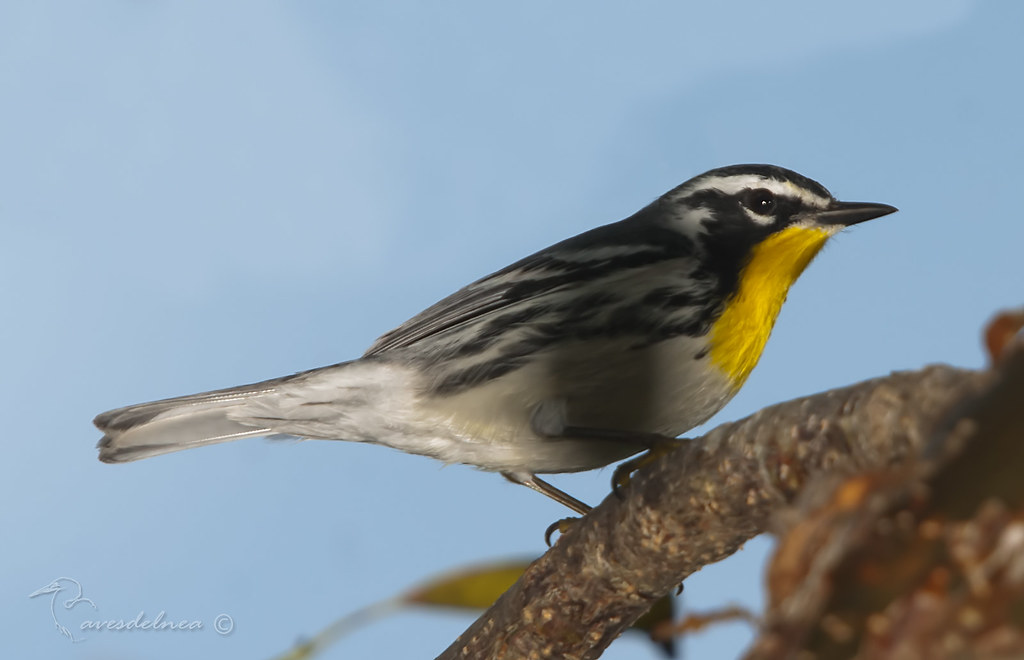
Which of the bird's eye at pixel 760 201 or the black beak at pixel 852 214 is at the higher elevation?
the bird's eye at pixel 760 201

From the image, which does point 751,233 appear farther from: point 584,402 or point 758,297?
point 584,402

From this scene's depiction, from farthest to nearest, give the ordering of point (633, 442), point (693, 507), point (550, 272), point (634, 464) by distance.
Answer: point (550, 272) → point (633, 442) → point (634, 464) → point (693, 507)

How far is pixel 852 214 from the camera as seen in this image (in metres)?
4.46

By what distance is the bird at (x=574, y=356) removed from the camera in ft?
12.9

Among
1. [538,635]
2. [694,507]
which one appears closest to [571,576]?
[538,635]

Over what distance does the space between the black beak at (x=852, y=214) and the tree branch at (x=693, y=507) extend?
1.96 m

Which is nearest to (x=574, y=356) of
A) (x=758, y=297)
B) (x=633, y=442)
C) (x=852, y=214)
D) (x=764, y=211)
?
(x=633, y=442)

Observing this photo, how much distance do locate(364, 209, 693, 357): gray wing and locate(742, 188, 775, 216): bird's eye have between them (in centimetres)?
36

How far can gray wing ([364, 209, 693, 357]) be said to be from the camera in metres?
4.18

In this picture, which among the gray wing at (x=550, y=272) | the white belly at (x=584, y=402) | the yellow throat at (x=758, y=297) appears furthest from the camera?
the gray wing at (x=550, y=272)

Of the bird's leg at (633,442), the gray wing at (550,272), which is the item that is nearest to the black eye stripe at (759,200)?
the gray wing at (550,272)

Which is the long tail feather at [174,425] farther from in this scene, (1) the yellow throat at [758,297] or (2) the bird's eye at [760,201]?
(2) the bird's eye at [760,201]

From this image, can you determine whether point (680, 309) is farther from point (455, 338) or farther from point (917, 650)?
point (917, 650)

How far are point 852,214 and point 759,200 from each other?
41 cm
